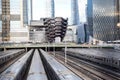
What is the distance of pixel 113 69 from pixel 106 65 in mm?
4989

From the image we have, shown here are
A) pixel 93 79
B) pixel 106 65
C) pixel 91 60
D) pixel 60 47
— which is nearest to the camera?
pixel 93 79

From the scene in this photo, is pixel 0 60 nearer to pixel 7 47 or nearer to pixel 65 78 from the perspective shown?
pixel 65 78

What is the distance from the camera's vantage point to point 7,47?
163375mm

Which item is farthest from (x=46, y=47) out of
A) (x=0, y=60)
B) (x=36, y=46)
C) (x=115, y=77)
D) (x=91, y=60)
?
(x=115, y=77)

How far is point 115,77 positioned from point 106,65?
1358 cm

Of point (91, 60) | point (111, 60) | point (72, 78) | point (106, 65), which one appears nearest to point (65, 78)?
point (72, 78)

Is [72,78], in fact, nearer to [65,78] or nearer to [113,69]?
[65,78]

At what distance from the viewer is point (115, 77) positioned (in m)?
39.5

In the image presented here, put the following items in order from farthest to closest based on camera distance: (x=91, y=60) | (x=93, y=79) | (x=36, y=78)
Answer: (x=91, y=60)
(x=93, y=79)
(x=36, y=78)

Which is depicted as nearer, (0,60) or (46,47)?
(0,60)

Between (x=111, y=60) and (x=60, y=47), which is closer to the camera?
(x=111, y=60)

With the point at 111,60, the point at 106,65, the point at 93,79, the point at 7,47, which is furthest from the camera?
the point at 7,47

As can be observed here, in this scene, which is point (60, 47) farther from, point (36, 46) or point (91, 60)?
point (91, 60)

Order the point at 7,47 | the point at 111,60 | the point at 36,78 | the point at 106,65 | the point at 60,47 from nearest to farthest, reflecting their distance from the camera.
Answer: the point at 36,78
the point at 111,60
the point at 106,65
the point at 7,47
the point at 60,47
